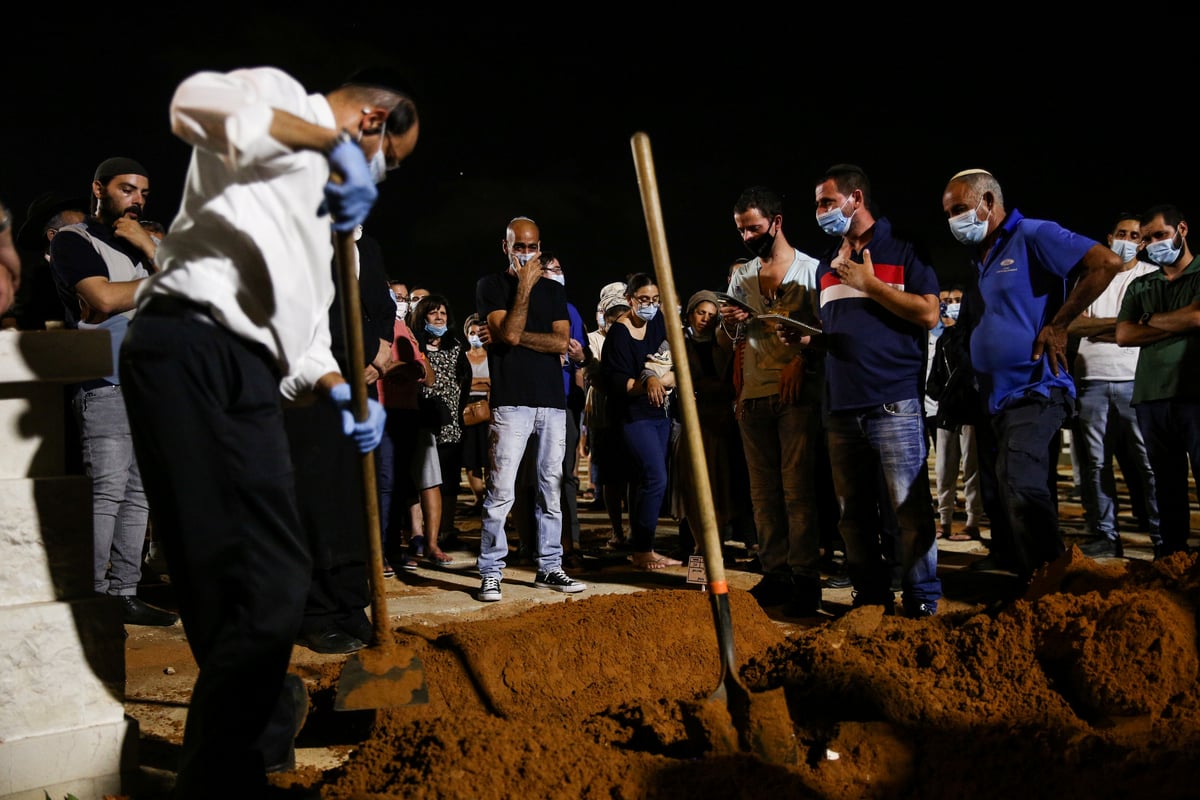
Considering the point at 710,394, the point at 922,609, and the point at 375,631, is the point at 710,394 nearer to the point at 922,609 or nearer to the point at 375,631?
the point at 922,609

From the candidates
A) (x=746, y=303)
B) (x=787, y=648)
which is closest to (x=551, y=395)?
(x=746, y=303)

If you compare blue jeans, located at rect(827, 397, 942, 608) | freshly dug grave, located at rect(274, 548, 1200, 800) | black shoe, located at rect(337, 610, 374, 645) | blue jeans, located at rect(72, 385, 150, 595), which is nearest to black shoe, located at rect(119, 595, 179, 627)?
blue jeans, located at rect(72, 385, 150, 595)

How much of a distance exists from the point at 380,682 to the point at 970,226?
11.7 feet

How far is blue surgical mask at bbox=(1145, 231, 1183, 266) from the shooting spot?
18.7 feet

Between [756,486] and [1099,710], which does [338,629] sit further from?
[1099,710]

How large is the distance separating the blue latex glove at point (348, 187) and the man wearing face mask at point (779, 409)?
3005 mm

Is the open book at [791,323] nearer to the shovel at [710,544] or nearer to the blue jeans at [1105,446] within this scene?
the shovel at [710,544]

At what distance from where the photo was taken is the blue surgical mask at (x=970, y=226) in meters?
4.45

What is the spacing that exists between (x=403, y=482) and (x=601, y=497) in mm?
4345

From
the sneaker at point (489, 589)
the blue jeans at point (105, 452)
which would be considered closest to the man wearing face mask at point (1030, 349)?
the sneaker at point (489, 589)

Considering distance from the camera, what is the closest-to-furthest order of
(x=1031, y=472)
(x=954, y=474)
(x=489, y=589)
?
(x=1031, y=472) < (x=489, y=589) < (x=954, y=474)

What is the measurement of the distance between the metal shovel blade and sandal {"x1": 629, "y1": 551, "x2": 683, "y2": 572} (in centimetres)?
364

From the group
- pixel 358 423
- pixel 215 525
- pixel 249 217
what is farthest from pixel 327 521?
pixel 249 217

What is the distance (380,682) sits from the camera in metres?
2.71
